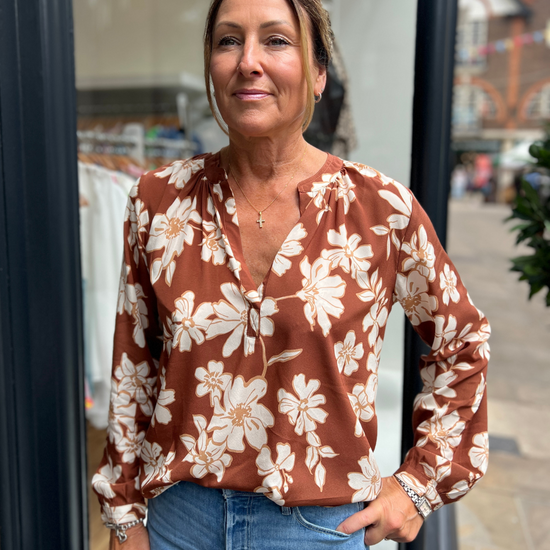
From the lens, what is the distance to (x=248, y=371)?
1.00 metres

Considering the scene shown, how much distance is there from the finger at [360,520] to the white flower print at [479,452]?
0.70 feet

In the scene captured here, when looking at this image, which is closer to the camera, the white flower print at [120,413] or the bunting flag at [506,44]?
the white flower print at [120,413]

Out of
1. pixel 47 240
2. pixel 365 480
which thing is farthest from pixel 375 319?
pixel 47 240

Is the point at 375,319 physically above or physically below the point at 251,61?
below

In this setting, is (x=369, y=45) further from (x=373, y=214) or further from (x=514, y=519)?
(x=514, y=519)

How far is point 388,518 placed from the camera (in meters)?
1.08

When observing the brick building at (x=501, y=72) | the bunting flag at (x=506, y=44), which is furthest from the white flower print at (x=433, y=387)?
the bunting flag at (x=506, y=44)

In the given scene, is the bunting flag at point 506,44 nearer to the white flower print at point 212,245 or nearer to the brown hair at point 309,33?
the brown hair at point 309,33

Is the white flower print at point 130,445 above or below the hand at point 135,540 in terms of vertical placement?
above

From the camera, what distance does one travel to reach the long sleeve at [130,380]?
1.15 metres

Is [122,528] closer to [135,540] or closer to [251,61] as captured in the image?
[135,540]

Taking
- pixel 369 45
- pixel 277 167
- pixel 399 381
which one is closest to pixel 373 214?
pixel 277 167

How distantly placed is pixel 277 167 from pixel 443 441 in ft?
2.01

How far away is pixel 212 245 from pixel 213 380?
0.80ft
